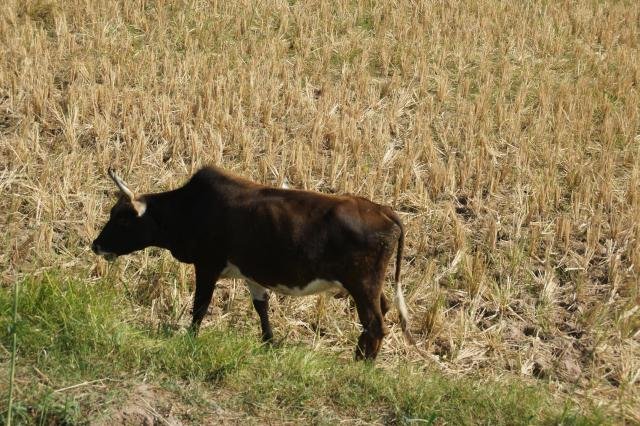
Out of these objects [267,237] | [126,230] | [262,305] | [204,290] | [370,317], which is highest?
[267,237]

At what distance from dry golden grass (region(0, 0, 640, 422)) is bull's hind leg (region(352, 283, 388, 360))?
77 cm

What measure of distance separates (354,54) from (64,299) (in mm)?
7031

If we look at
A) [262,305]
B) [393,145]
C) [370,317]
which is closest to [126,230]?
[262,305]

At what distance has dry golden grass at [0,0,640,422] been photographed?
777 cm

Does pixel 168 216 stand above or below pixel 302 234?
below

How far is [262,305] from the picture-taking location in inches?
283

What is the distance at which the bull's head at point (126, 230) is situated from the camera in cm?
722

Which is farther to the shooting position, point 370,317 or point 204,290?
point 204,290

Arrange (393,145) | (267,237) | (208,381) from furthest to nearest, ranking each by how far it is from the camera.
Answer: (393,145), (267,237), (208,381)

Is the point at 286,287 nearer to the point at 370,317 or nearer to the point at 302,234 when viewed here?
the point at 302,234

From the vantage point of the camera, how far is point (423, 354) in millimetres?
7461

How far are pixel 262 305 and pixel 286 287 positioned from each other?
1.61 ft

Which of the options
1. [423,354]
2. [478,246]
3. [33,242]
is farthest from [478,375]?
[33,242]

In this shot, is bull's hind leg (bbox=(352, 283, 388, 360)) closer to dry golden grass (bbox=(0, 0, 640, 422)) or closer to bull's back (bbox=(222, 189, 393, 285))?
bull's back (bbox=(222, 189, 393, 285))
